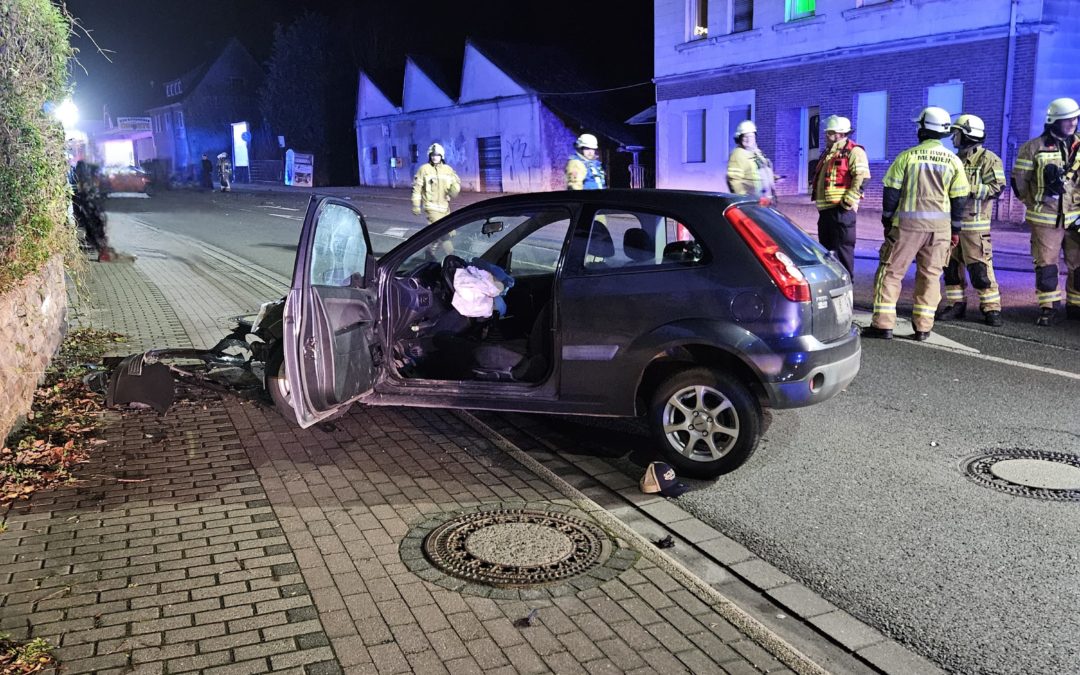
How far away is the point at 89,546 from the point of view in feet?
13.7

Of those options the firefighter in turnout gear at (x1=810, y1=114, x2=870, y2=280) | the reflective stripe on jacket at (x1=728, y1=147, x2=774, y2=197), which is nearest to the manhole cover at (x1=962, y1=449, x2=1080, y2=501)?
the firefighter in turnout gear at (x1=810, y1=114, x2=870, y2=280)

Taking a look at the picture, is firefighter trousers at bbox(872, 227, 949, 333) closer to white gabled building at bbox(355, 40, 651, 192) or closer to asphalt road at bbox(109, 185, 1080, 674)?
asphalt road at bbox(109, 185, 1080, 674)

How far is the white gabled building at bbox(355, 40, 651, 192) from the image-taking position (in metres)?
34.1

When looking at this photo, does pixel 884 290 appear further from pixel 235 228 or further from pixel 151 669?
pixel 235 228

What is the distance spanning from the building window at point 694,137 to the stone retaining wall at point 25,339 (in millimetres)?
22549

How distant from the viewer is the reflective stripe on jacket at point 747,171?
10.6 meters

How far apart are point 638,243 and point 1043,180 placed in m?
5.70

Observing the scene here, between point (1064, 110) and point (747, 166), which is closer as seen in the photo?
point (1064, 110)

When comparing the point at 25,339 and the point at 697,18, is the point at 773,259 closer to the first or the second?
the point at 25,339

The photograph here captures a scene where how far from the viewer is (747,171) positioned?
10.6 metres

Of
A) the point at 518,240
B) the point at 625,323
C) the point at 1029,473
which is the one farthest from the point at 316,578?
the point at 1029,473

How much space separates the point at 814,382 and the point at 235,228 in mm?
21036

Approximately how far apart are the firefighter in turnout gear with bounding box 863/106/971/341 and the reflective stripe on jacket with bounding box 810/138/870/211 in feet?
3.69

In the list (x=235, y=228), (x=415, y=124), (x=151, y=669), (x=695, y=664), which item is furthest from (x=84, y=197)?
(x=415, y=124)
